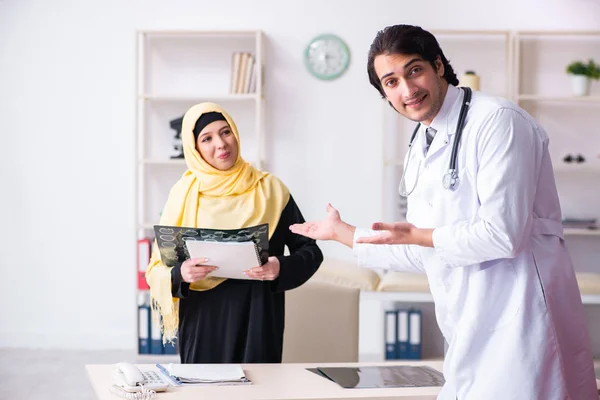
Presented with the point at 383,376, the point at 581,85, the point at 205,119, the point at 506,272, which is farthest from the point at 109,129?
the point at 506,272

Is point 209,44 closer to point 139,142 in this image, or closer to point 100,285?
point 139,142

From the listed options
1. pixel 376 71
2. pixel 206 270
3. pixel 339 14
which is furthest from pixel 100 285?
pixel 376 71

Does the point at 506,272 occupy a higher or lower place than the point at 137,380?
higher

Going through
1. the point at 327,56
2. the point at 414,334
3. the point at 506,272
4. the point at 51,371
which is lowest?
the point at 51,371

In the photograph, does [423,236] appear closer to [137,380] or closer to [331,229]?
[331,229]

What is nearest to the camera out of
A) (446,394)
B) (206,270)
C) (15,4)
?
(446,394)

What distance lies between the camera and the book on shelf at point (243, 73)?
16.6ft

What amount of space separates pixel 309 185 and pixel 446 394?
3.62 m

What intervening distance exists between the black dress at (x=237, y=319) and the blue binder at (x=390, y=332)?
7.05 feet

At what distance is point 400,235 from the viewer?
1.68 metres

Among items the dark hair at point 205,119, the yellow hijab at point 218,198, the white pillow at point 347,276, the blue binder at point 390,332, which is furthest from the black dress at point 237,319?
the blue binder at point 390,332

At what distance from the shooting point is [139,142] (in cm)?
531

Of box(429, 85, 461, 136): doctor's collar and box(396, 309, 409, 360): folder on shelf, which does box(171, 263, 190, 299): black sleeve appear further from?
box(396, 309, 409, 360): folder on shelf

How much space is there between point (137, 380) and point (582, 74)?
12.9 feet
